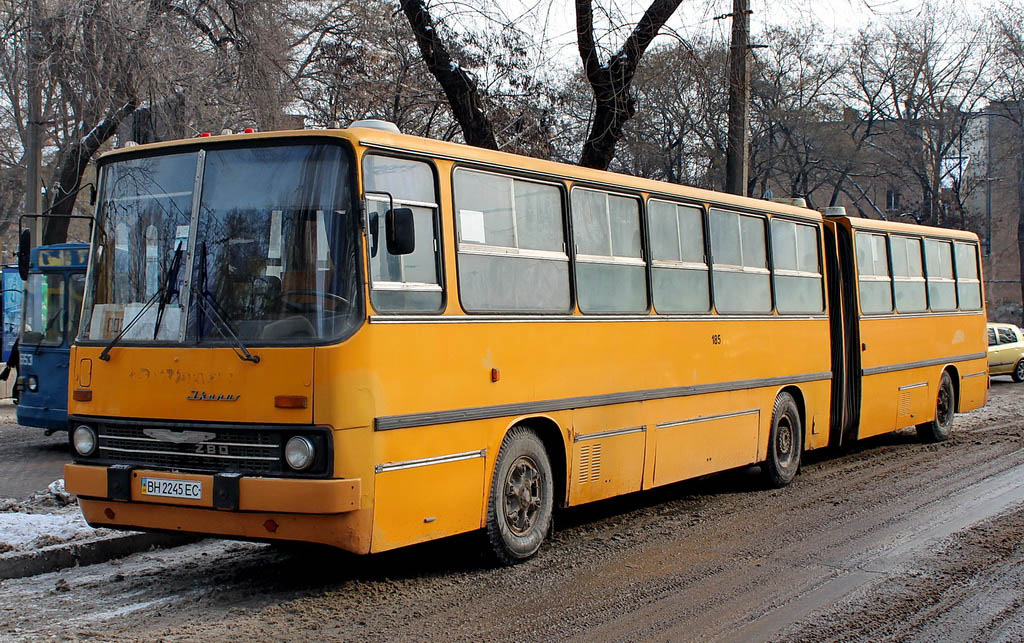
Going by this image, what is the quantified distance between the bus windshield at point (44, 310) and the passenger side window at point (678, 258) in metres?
8.61

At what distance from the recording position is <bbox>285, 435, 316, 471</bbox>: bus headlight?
638cm

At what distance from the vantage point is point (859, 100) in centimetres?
4447

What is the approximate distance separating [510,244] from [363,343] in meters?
1.81

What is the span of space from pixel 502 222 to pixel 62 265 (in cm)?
928

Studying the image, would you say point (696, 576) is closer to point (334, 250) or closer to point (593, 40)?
point (334, 250)

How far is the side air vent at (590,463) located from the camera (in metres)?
8.48

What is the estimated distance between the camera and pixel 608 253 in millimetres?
9055

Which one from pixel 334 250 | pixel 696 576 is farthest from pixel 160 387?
pixel 696 576

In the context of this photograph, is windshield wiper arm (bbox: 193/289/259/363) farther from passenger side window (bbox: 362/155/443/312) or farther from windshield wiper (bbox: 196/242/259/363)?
passenger side window (bbox: 362/155/443/312)

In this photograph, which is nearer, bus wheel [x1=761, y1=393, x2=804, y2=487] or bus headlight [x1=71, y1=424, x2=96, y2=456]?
bus headlight [x1=71, y1=424, x2=96, y2=456]

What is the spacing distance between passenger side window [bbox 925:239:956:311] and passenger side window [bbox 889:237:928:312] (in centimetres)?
30

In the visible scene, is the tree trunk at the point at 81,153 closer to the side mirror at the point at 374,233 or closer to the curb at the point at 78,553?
the curb at the point at 78,553

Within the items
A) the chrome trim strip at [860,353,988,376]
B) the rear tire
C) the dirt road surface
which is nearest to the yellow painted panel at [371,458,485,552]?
the dirt road surface

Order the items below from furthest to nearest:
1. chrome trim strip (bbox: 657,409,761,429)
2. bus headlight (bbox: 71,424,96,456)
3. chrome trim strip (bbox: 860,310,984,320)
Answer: chrome trim strip (bbox: 860,310,984,320) → chrome trim strip (bbox: 657,409,761,429) → bus headlight (bbox: 71,424,96,456)
